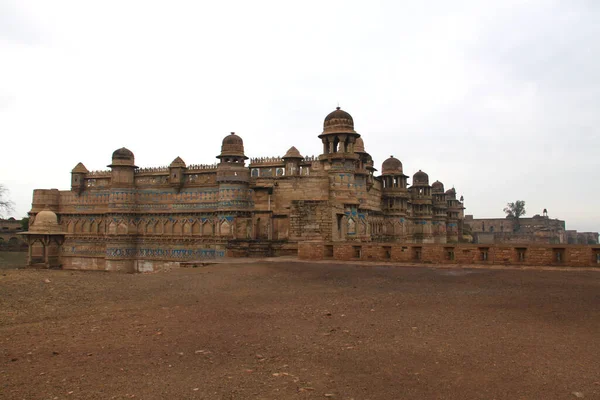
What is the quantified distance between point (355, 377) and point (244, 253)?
21.8 meters

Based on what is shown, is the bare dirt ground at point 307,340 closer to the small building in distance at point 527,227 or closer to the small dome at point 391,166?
the small dome at point 391,166

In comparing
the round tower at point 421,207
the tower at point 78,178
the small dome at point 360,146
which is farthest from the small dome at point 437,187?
the tower at point 78,178

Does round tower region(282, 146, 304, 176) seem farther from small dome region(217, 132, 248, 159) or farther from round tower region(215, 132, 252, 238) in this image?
small dome region(217, 132, 248, 159)

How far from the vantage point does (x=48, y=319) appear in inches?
347

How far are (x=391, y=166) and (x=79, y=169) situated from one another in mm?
25631

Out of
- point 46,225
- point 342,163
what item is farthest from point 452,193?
point 46,225

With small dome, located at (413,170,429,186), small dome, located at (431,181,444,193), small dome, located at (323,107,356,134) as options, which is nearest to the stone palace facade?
small dome, located at (323,107,356,134)

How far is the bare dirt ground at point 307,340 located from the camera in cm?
539

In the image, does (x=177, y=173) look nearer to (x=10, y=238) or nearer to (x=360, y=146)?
(x=360, y=146)

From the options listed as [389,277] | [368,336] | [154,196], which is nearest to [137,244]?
[154,196]

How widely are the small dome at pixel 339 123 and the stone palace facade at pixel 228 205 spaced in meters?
0.06

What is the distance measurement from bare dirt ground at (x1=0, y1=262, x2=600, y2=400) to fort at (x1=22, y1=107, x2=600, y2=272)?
8462 millimetres

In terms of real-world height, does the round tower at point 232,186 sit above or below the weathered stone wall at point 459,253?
above

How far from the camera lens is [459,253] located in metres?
16.4
